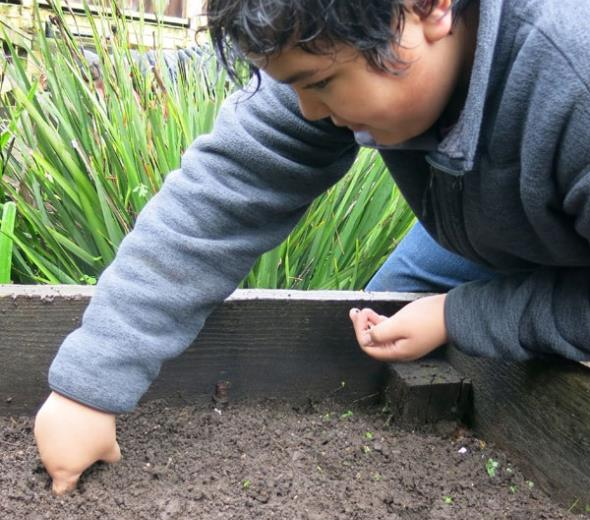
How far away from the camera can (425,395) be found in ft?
3.98

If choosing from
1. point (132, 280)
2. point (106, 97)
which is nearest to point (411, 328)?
point (132, 280)

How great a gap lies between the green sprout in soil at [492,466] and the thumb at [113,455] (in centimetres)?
Result: 57

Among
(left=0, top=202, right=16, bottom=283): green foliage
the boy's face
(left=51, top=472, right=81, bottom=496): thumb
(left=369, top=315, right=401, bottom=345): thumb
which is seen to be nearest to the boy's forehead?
the boy's face

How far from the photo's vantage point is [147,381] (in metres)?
1.03

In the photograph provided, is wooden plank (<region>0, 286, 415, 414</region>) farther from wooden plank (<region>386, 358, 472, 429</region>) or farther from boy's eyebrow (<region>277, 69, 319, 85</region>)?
boy's eyebrow (<region>277, 69, 319, 85</region>)

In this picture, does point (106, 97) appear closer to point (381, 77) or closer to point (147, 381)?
point (147, 381)

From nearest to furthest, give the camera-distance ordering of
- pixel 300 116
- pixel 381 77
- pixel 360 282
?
pixel 381 77 → pixel 300 116 → pixel 360 282

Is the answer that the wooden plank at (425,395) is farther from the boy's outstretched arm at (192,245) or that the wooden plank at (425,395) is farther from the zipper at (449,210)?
the boy's outstretched arm at (192,245)

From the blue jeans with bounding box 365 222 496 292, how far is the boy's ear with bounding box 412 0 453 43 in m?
0.68

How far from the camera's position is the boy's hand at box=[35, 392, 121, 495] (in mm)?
964

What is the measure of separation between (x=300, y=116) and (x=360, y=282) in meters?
0.65

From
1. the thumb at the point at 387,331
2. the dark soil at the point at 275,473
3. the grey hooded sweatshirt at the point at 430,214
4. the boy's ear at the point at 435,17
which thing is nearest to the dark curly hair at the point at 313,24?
the boy's ear at the point at 435,17

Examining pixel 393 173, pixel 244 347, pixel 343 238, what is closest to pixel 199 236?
pixel 244 347

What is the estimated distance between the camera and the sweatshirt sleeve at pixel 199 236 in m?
1.00
